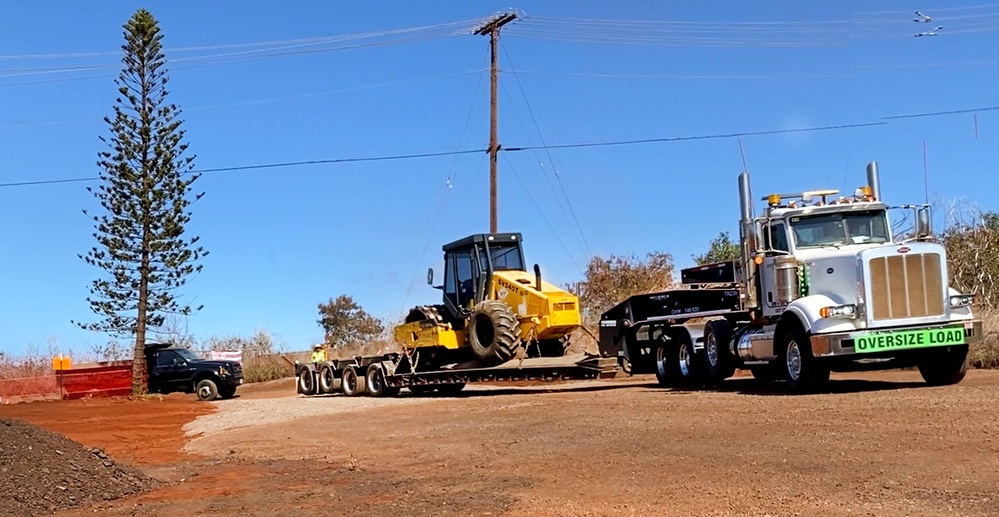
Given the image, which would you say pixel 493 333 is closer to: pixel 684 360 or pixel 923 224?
pixel 684 360

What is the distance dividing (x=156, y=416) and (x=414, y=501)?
55.8 ft

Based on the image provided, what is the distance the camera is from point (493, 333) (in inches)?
846

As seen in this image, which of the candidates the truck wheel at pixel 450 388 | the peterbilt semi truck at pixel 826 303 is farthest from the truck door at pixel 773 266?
the truck wheel at pixel 450 388

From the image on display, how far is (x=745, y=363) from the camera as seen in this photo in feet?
57.0

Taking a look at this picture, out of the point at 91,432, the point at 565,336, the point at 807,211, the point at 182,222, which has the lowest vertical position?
the point at 91,432

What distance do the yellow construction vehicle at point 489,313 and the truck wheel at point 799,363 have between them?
19.7 feet

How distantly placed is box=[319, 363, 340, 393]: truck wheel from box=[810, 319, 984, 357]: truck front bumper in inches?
604

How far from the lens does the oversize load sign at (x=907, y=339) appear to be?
14.6m

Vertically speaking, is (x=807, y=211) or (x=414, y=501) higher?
(x=807, y=211)

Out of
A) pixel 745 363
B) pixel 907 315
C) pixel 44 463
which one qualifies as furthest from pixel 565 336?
pixel 44 463

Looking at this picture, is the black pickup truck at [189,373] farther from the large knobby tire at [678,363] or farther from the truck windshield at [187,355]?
the large knobby tire at [678,363]

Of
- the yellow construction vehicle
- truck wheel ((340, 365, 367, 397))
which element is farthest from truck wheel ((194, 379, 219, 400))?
the yellow construction vehicle

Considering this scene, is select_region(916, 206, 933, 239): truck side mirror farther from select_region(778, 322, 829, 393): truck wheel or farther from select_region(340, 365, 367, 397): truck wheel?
select_region(340, 365, 367, 397): truck wheel

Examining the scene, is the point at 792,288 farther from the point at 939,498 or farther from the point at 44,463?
the point at 44,463
